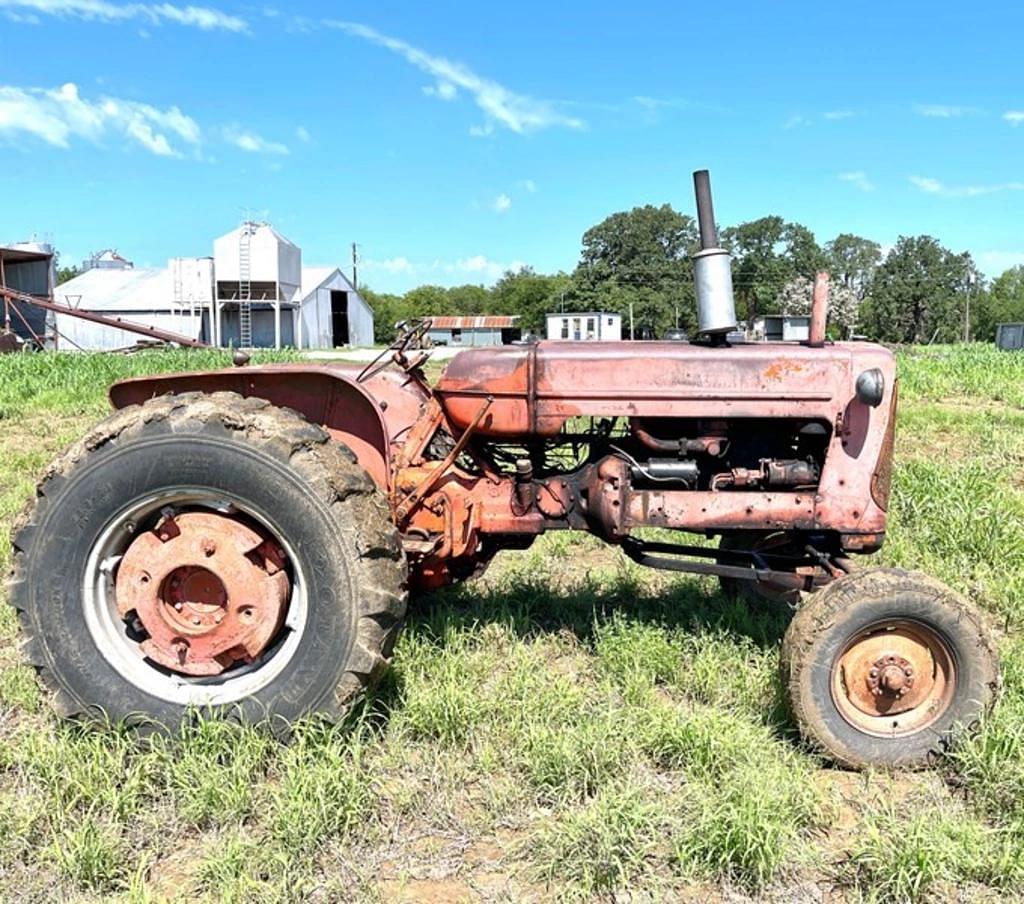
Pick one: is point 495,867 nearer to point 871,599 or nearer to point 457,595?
point 871,599

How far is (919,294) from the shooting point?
74188mm

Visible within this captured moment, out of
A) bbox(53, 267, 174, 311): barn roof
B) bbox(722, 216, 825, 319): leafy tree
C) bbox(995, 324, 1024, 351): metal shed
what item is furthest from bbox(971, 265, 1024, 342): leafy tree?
bbox(53, 267, 174, 311): barn roof

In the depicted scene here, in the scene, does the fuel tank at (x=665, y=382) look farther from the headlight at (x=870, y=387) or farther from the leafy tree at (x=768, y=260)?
the leafy tree at (x=768, y=260)

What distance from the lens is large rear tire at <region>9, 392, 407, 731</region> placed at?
2.57 meters

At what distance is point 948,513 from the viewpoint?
16.8 ft

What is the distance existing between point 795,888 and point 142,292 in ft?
146

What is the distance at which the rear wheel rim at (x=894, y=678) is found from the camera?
2.71 metres

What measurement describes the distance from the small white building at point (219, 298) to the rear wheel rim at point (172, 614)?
35781 millimetres

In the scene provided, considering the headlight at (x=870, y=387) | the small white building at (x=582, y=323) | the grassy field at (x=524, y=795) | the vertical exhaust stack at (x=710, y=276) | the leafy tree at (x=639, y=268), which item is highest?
the leafy tree at (x=639, y=268)

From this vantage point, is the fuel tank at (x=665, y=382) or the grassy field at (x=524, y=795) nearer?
the grassy field at (x=524, y=795)

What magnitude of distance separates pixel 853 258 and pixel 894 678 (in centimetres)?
9757

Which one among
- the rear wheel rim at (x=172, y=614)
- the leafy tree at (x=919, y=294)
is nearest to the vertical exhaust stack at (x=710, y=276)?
the rear wheel rim at (x=172, y=614)

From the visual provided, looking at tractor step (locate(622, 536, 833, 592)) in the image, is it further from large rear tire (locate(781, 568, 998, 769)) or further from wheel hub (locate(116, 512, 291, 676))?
wheel hub (locate(116, 512, 291, 676))

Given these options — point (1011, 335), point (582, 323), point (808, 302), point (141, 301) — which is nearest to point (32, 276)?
point (141, 301)
